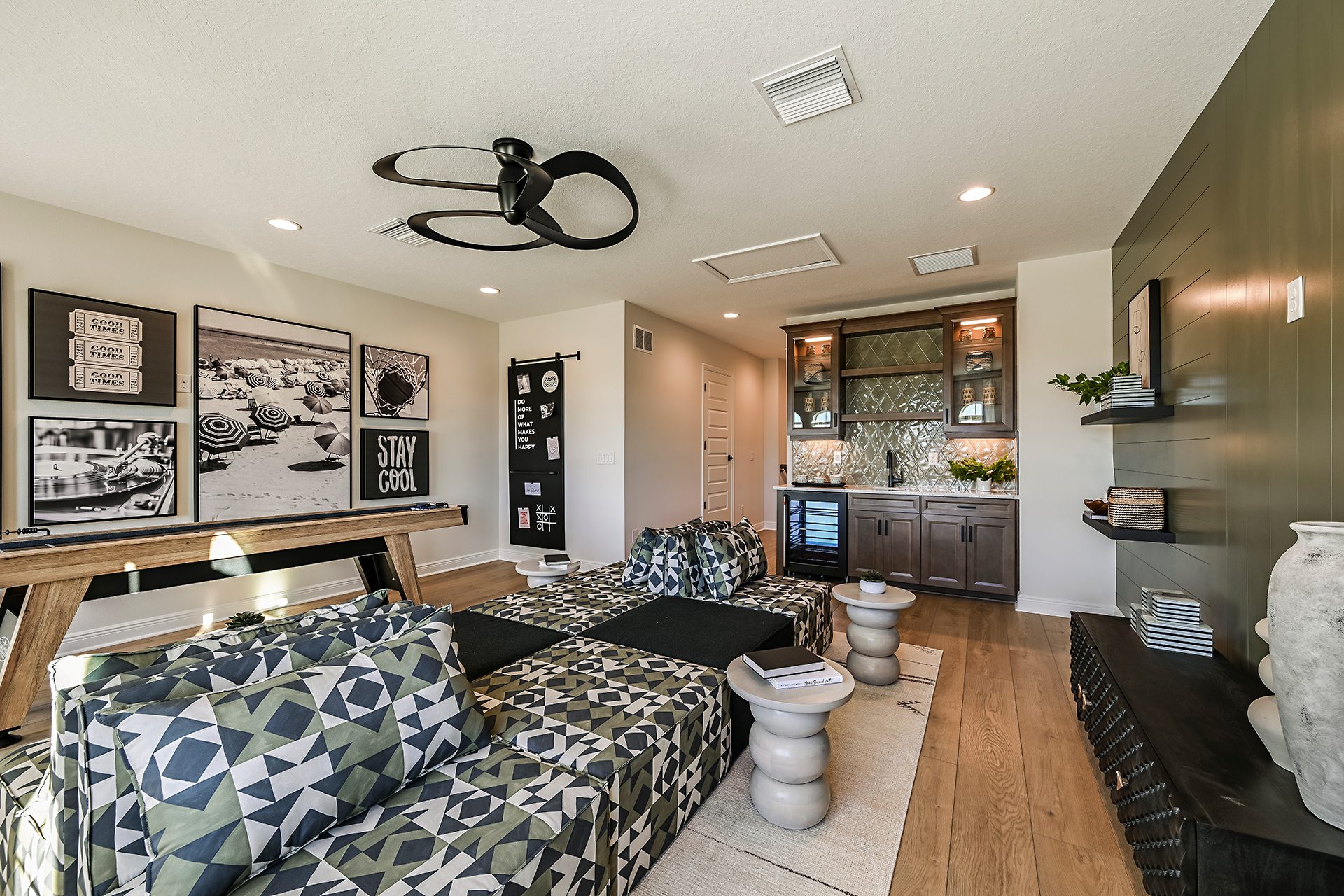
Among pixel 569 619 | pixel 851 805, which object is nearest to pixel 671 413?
pixel 569 619

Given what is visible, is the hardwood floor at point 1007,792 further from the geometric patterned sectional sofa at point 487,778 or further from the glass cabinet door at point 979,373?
the glass cabinet door at point 979,373

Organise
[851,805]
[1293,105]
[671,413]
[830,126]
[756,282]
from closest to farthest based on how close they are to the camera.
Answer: [1293,105], [851,805], [830,126], [756,282], [671,413]

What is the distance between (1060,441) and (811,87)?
10.8ft

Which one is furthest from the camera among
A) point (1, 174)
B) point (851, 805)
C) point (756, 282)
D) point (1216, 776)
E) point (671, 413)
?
point (671, 413)

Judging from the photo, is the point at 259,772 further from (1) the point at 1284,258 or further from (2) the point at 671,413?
(2) the point at 671,413

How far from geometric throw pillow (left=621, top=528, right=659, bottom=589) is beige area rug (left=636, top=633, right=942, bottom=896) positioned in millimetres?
1179

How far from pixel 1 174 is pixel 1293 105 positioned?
5.44 m

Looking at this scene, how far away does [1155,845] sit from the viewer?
1350 mm

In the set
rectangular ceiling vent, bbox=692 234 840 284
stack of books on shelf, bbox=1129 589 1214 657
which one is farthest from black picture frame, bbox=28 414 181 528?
stack of books on shelf, bbox=1129 589 1214 657

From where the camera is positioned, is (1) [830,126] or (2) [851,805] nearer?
(2) [851,805]

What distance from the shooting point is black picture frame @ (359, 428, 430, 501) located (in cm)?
473

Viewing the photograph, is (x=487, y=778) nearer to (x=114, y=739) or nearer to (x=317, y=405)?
(x=114, y=739)

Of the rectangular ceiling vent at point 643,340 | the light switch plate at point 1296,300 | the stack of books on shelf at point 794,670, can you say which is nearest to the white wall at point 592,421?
the rectangular ceiling vent at point 643,340

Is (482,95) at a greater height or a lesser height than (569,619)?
greater
